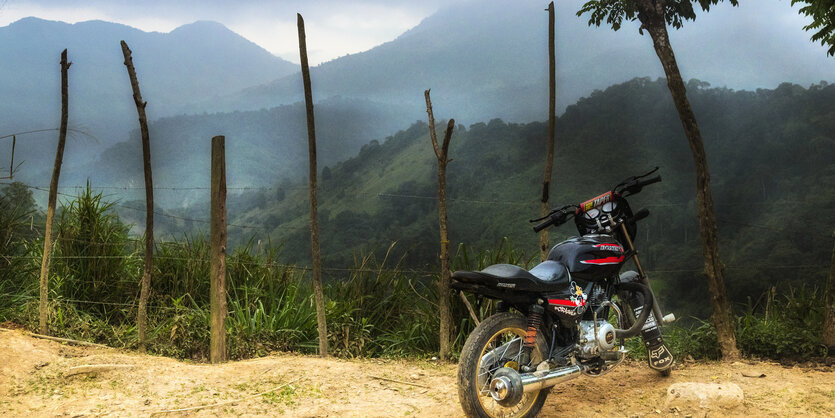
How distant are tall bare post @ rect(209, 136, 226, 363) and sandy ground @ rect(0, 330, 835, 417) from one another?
27 centimetres

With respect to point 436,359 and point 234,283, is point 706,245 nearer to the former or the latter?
point 436,359

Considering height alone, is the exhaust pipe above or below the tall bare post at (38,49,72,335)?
below

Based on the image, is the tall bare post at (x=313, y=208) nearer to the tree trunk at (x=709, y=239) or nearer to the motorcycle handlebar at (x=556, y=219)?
the motorcycle handlebar at (x=556, y=219)

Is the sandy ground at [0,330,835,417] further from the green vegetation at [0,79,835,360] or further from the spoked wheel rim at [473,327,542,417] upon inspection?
the green vegetation at [0,79,835,360]

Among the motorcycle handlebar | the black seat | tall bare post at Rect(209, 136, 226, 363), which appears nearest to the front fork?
the motorcycle handlebar

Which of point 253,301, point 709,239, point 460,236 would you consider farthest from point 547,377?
point 460,236

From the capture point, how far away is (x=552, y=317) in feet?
11.3

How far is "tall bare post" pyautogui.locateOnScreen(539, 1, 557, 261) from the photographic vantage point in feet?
17.4

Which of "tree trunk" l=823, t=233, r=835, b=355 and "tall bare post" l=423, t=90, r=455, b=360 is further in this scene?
"tall bare post" l=423, t=90, r=455, b=360

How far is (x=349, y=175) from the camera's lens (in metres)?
15.3

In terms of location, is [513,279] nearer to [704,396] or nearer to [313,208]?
[704,396]

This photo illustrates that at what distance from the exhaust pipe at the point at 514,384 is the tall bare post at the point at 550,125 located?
2.05 meters

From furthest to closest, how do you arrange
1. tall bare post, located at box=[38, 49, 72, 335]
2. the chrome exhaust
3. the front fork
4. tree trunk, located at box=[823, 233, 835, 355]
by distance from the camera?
tall bare post, located at box=[38, 49, 72, 335] → tree trunk, located at box=[823, 233, 835, 355] → the front fork → the chrome exhaust

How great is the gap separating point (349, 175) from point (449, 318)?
34.3ft
